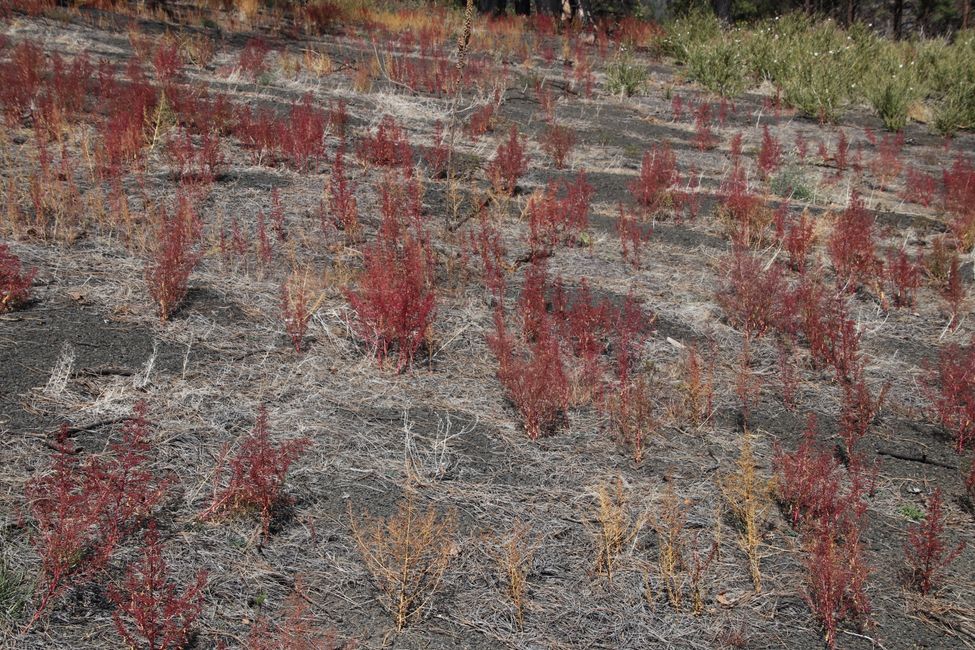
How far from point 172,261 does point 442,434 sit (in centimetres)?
198

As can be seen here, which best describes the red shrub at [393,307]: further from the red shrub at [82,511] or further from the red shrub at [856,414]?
the red shrub at [856,414]

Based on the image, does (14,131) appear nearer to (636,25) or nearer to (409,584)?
(409,584)

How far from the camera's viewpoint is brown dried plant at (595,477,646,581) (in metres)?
3.25

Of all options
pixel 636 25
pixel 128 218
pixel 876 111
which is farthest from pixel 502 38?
pixel 128 218

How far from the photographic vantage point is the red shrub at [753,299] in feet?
17.6

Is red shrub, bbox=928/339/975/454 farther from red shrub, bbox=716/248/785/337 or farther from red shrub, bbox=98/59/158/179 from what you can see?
red shrub, bbox=98/59/158/179

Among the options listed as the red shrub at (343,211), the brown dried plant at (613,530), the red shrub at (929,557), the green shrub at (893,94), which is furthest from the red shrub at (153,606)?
the green shrub at (893,94)

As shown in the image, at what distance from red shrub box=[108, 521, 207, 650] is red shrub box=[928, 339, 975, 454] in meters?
3.75

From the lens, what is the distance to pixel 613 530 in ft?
10.7

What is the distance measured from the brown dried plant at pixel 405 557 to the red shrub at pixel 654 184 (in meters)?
4.73

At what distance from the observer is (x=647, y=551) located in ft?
11.1

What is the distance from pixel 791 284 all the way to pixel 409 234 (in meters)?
2.86

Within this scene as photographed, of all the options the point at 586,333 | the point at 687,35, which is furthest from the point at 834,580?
the point at 687,35

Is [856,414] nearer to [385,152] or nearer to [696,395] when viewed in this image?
[696,395]
